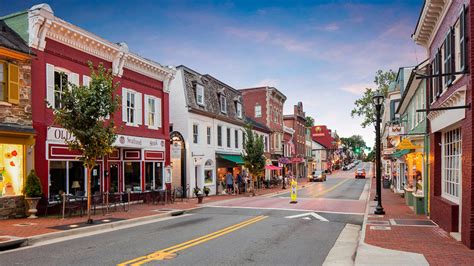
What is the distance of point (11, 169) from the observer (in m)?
16.2

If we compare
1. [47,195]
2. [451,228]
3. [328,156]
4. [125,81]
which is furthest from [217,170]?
[328,156]

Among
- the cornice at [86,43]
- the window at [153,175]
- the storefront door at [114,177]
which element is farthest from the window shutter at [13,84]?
the window at [153,175]

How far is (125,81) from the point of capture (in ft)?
77.0

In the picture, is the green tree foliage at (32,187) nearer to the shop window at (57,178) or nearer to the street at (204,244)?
the shop window at (57,178)

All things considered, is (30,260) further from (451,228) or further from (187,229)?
(451,228)

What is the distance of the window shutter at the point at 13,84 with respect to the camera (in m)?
15.8

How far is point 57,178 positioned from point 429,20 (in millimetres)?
16434

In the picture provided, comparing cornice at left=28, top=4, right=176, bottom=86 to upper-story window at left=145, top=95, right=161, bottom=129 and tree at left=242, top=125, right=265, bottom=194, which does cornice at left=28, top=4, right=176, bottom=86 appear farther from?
tree at left=242, top=125, right=265, bottom=194

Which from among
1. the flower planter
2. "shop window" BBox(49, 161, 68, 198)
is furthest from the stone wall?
"shop window" BBox(49, 161, 68, 198)

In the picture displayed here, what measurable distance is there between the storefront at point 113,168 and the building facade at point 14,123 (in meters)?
1.31

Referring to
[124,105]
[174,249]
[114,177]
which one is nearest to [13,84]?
[124,105]

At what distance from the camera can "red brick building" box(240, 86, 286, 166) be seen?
48750 mm

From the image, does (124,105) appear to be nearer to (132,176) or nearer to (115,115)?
(115,115)

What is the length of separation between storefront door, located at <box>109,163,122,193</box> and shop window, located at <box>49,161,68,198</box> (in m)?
3.48
